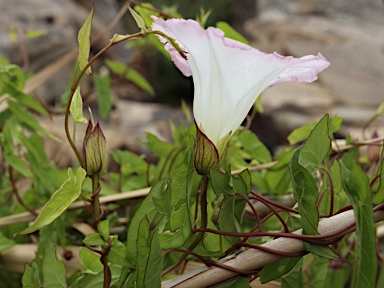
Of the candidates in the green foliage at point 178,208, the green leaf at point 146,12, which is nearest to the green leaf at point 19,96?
the green foliage at point 178,208

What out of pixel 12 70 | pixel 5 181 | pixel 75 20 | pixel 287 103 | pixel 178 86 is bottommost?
pixel 178 86

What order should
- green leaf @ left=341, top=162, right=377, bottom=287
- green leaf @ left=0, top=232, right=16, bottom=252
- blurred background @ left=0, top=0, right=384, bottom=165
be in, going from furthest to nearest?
blurred background @ left=0, top=0, right=384, bottom=165
green leaf @ left=0, top=232, right=16, bottom=252
green leaf @ left=341, top=162, right=377, bottom=287

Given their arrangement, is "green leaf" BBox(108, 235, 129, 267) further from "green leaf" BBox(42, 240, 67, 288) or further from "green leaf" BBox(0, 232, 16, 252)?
"green leaf" BBox(0, 232, 16, 252)

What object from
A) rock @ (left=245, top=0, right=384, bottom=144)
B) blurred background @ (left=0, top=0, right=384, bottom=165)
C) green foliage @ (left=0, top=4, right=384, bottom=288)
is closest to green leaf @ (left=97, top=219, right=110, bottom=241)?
green foliage @ (left=0, top=4, right=384, bottom=288)

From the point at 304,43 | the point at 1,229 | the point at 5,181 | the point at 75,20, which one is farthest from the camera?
the point at 304,43

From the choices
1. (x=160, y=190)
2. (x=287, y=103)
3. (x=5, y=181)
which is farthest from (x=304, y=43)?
(x=160, y=190)

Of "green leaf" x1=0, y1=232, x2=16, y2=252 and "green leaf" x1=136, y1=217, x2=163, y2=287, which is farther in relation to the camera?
"green leaf" x1=0, y1=232, x2=16, y2=252

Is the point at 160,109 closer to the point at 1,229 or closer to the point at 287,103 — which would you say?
the point at 287,103
